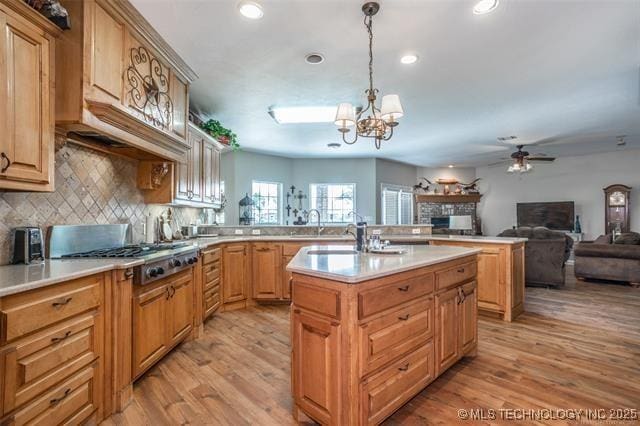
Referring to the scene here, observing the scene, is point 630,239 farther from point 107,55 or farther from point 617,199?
point 107,55

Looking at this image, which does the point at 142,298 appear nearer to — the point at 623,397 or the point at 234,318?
the point at 234,318

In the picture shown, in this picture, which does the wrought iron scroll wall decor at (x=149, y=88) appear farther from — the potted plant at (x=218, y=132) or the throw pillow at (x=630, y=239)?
the throw pillow at (x=630, y=239)

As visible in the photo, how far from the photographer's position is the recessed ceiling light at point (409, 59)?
2844 millimetres

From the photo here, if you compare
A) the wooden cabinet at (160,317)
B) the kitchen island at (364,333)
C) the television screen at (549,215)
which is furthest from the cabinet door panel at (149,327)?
the television screen at (549,215)

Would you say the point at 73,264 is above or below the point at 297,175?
below

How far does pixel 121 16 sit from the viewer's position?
219cm

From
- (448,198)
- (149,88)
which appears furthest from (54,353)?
(448,198)

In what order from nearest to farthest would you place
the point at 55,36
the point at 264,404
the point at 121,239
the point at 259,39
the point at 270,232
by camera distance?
the point at 55,36, the point at 264,404, the point at 259,39, the point at 121,239, the point at 270,232

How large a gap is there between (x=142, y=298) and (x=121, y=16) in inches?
75.8

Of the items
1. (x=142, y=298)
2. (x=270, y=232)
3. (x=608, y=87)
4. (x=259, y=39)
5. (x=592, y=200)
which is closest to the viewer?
(x=142, y=298)

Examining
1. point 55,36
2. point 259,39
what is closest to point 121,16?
point 55,36

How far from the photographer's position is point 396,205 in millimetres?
8883

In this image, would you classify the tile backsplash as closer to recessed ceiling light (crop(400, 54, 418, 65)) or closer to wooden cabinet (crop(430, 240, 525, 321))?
recessed ceiling light (crop(400, 54, 418, 65))

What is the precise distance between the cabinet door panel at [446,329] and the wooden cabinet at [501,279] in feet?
5.46
